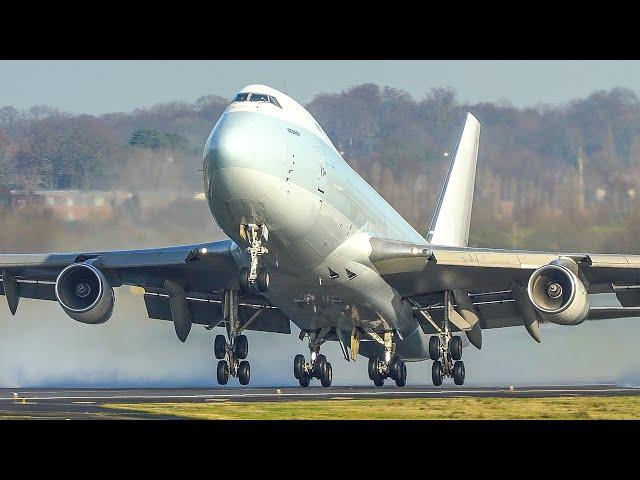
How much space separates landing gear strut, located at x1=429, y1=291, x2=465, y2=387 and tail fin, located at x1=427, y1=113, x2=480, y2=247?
5396 mm

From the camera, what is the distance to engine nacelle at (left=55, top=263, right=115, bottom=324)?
→ 4269 centimetres

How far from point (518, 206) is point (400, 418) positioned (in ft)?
60.6

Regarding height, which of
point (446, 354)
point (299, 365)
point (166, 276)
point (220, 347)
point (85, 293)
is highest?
point (166, 276)

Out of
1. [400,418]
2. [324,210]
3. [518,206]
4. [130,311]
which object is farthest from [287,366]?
[400,418]

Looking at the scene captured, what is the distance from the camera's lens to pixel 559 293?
41.5m

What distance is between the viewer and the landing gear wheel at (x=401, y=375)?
4878 cm

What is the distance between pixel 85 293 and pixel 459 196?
15098 mm

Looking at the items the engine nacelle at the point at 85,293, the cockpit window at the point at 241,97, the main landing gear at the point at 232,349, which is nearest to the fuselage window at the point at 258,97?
the cockpit window at the point at 241,97

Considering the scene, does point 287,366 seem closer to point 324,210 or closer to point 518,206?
point 518,206

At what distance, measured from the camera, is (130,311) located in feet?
168

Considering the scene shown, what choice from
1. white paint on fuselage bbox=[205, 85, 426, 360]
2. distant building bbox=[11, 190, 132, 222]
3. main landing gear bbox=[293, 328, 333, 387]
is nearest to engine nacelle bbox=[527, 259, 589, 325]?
white paint on fuselage bbox=[205, 85, 426, 360]

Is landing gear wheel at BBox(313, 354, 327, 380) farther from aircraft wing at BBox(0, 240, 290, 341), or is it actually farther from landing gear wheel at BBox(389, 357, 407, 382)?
landing gear wheel at BBox(389, 357, 407, 382)

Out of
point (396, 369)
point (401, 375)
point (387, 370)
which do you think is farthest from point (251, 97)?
point (401, 375)

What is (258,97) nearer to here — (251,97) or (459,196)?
(251,97)
